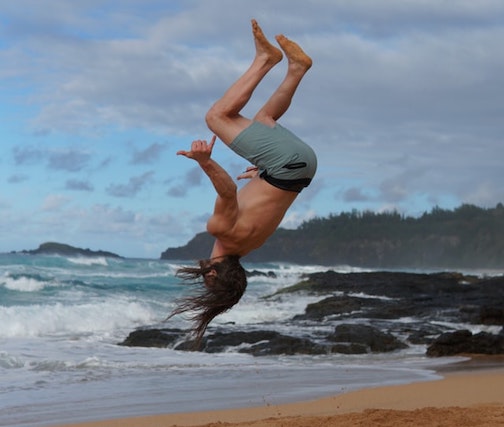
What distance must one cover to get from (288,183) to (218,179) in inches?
20.6

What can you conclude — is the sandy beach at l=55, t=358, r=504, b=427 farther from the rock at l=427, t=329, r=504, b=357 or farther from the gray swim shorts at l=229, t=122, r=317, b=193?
the rock at l=427, t=329, r=504, b=357

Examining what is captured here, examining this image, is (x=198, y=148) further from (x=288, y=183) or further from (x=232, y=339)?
Result: (x=232, y=339)

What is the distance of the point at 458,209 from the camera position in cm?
12600

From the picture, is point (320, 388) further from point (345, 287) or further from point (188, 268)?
point (345, 287)

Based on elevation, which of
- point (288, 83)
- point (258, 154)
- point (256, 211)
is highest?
point (288, 83)

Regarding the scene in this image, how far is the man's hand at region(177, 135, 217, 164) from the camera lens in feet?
22.6

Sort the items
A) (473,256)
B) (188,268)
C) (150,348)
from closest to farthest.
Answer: (188,268) → (150,348) → (473,256)

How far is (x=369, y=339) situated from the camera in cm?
1928

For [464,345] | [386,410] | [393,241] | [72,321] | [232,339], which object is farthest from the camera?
[393,241]

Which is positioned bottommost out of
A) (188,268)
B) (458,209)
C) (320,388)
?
(320,388)

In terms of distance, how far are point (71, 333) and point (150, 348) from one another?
4.32 metres

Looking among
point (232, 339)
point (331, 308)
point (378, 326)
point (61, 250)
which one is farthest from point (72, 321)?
point (61, 250)

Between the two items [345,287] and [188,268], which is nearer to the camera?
[188,268]

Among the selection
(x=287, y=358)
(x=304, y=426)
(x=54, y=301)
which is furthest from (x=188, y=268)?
(x=54, y=301)
